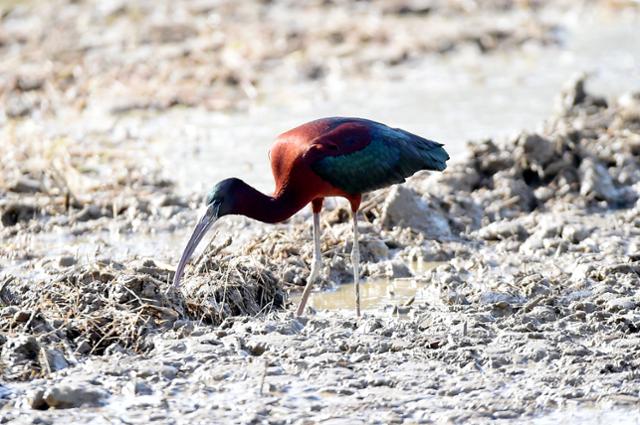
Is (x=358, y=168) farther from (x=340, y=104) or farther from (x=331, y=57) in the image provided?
(x=331, y=57)

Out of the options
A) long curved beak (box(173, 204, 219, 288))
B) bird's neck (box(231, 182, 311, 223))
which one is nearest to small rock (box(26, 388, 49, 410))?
long curved beak (box(173, 204, 219, 288))

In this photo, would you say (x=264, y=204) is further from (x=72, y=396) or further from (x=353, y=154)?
(x=72, y=396)

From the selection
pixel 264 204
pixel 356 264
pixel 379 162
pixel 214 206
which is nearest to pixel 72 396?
pixel 214 206

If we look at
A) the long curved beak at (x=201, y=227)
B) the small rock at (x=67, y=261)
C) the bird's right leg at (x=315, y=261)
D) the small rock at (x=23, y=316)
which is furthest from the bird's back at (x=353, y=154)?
the small rock at (x=67, y=261)

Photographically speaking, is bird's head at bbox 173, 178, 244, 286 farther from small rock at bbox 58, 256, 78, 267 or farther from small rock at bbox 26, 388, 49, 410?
small rock at bbox 58, 256, 78, 267

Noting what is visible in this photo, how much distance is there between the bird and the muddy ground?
546 millimetres

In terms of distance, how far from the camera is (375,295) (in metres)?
8.89

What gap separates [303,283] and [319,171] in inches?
54.2

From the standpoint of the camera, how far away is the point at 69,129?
574 inches

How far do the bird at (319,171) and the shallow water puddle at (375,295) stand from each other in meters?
A: 0.37

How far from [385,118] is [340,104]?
91 centimetres

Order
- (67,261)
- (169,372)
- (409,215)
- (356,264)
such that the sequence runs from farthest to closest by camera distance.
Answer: (409,215), (67,261), (356,264), (169,372)

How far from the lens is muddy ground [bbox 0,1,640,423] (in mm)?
6641

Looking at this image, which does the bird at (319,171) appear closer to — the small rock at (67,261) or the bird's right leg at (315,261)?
the bird's right leg at (315,261)
